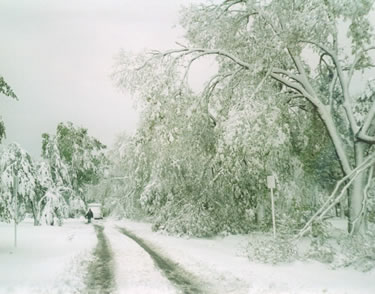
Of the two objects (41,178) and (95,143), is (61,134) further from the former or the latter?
(41,178)

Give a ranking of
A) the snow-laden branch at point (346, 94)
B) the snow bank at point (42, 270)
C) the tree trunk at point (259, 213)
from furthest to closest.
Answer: the tree trunk at point (259, 213) < the snow-laden branch at point (346, 94) < the snow bank at point (42, 270)

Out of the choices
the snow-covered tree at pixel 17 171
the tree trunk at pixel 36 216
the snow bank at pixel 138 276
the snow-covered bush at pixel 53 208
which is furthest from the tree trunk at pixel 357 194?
the snow-covered bush at pixel 53 208

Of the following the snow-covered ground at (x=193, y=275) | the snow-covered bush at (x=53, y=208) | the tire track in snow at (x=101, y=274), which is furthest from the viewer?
the snow-covered bush at (x=53, y=208)

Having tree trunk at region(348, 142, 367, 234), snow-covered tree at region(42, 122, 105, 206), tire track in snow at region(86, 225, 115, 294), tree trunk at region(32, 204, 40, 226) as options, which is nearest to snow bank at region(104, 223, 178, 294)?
tire track in snow at region(86, 225, 115, 294)

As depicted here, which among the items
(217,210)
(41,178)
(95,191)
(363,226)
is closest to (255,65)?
(363,226)

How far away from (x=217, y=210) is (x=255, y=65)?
314 inches

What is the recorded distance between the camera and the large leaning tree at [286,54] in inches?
394

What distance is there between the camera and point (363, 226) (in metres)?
10.7

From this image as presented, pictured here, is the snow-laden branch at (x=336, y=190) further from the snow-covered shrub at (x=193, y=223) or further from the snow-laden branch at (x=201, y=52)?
the snow-covered shrub at (x=193, y=223)

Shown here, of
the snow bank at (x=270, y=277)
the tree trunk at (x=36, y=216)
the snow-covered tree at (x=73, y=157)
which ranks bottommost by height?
the tree trunk at (x=36, y=216)

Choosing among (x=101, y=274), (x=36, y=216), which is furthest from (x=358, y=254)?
(x=36, y=216)

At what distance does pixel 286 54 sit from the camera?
40.3 feet

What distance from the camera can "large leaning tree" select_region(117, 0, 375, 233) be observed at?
10000 millimetres

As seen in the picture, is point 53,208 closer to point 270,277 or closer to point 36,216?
point 36,216
